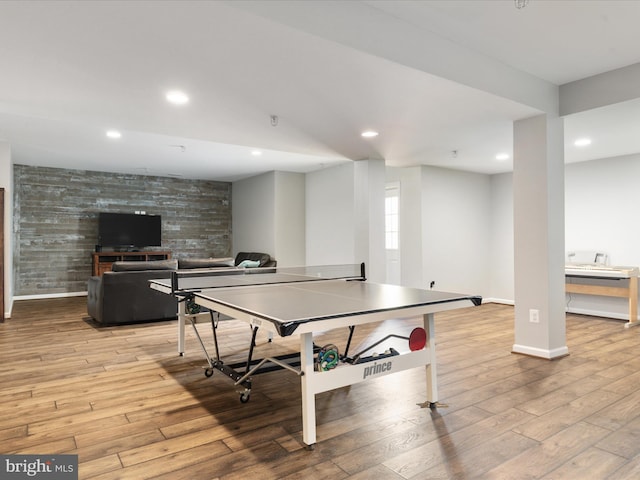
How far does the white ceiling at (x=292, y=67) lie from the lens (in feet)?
7.21

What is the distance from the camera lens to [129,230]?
838 centimetres

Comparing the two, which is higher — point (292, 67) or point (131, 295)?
point (292, 67)

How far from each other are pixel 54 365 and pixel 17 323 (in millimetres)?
2422

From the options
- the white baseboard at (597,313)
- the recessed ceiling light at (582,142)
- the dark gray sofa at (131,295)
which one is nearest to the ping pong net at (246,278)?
the dark gray sofa at (131,295)

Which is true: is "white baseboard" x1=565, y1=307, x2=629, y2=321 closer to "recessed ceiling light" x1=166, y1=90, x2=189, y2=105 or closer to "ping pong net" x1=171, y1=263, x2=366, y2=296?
"ping pong net" x1=171, y1=263, x2=366, y2=296

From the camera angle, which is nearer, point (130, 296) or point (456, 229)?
point (130, 296)

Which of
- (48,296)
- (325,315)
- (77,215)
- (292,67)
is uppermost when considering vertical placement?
(292,67)

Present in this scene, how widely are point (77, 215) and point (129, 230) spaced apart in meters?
0.99

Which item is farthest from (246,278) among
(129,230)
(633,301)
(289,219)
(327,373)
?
(129,230)

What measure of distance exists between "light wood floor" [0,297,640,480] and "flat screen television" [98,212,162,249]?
173 inches

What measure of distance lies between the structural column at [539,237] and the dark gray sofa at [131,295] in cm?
384

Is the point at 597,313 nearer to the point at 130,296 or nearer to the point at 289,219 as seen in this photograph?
the point at 289,219

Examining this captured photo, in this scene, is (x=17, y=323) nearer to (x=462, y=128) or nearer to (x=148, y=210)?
(x=148, y=210)

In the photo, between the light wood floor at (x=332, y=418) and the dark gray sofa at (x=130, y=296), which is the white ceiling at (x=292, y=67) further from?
the light wood floor at (x=332, y=418)
